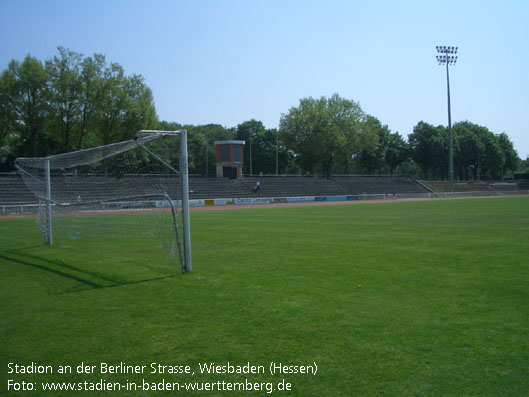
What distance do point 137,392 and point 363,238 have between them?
10.6 m

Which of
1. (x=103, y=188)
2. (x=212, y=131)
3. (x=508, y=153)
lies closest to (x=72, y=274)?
(x=103, y=188)

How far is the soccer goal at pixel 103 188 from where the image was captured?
37.9 ft

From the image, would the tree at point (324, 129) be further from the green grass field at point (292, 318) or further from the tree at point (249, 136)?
the green grass field at point (292, 318)

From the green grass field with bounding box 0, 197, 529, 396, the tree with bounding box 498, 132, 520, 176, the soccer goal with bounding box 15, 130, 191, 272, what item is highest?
the tree with bounding box 498, 132, 520, 176

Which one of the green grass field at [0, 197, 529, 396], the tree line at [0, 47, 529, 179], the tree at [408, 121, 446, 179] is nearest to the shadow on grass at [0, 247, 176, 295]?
the green grass field at [0, 197, 529, 396]

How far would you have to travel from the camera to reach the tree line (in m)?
Answer: 44.1

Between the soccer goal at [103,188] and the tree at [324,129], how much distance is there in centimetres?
5893

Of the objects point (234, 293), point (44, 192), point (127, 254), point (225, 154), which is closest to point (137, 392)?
point (234, 293)

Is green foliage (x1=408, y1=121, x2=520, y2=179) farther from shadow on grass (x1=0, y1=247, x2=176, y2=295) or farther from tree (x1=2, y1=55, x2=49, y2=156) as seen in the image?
shadow on grass (x1=0, y1=247, x2=176, y2=295)

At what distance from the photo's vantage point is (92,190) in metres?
15.3

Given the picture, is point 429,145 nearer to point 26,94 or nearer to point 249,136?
point 249,136

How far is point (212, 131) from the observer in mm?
96938

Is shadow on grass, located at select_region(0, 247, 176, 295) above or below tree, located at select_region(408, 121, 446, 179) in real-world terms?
below

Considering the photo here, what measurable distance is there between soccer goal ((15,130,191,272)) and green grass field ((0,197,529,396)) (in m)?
1.63
